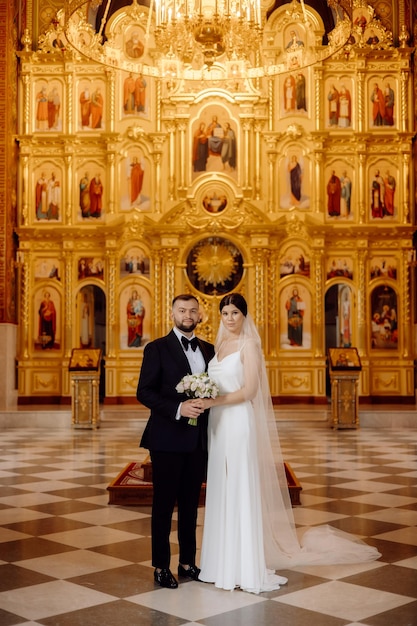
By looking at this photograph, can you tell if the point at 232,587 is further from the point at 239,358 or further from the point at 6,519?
the point at 6,519

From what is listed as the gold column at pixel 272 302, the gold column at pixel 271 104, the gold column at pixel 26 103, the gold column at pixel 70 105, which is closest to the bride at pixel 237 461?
the gold column at pixel 272 302

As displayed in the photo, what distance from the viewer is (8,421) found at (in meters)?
19.0

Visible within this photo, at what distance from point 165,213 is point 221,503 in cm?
1620

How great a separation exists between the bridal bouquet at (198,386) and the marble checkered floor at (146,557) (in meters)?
1.26

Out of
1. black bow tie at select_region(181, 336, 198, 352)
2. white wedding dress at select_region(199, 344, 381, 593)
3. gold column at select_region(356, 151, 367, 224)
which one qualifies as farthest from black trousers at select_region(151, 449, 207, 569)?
gold column at select_region(356, 151, 367, 224)

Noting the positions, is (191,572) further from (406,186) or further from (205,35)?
(406,186)

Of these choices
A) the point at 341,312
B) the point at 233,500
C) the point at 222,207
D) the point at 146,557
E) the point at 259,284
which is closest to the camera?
the point at 233,500

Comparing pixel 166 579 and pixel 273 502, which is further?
pixel 273 502

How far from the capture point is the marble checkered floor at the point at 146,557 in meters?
5.07

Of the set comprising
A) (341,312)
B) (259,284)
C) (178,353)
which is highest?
(259,284)

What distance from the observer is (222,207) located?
21594mm

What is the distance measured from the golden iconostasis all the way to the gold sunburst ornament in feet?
0.11

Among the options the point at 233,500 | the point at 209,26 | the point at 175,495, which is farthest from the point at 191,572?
the point at 209,26

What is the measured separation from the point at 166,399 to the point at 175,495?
67 cm
